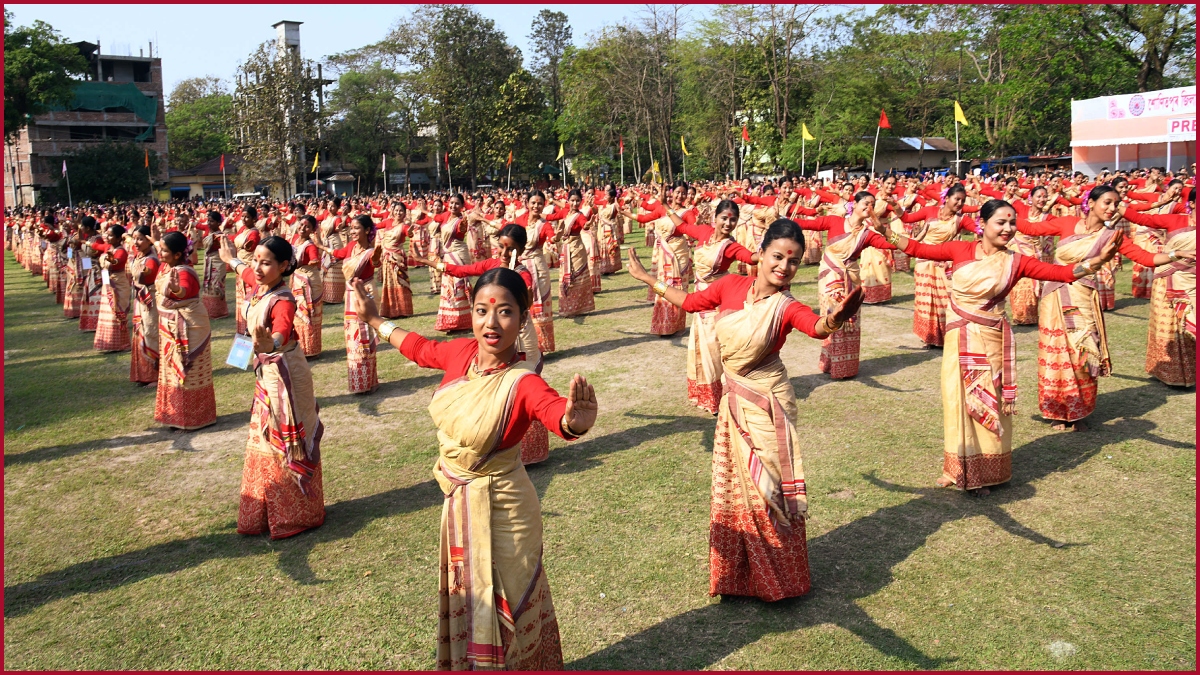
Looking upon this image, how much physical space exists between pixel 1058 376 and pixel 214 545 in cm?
644

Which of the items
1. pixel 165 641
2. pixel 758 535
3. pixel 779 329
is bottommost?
pixel 165 641

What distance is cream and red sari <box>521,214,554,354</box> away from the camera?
9.93m

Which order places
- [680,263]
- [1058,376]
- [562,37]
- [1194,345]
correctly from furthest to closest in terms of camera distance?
[562,37] → [680,263] → [1194,345] → [1058,376]

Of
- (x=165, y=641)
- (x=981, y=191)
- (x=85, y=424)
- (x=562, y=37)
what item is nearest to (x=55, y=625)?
(x=165, y=641)

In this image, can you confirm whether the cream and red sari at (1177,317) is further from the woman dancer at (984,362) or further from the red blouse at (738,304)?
the red blouse at (738,304)

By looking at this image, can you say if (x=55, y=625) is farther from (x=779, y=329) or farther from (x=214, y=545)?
(x=779, y=329)

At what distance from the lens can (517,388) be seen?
10.1ft

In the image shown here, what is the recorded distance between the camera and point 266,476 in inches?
213

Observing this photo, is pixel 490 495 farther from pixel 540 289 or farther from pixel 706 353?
pixel 540 289

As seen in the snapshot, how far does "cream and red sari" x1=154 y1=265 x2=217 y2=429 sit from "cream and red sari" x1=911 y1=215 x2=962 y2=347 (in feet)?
24.9

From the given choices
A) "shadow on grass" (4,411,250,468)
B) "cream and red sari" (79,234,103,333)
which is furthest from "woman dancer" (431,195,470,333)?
"cream and red sari" (79,234,103,333)

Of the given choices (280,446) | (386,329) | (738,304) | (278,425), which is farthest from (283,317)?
(738,304)

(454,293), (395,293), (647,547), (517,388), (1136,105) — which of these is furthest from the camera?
(1136,105)

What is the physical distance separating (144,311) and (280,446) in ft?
16.1
